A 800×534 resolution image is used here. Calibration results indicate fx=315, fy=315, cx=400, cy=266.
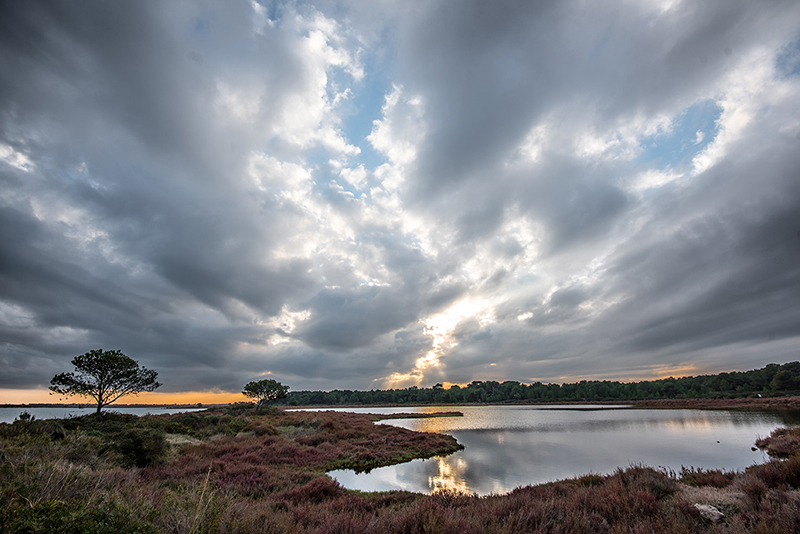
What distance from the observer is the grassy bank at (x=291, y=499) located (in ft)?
18.6

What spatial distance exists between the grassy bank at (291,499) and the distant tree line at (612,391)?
121m

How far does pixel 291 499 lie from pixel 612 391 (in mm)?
174969

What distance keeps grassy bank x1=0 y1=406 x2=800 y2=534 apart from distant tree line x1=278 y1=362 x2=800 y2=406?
396 feet

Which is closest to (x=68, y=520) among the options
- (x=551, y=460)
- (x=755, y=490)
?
(x=755, y=490)

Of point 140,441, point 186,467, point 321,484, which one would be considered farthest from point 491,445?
point 140,441

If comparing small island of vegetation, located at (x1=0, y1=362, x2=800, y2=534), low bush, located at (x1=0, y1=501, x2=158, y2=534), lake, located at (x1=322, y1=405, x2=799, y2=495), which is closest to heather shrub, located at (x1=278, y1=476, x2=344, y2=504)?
small island of vegetation, located at (x1=0, y1=362, x2=800, y2=534)

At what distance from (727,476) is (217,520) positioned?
19489 millimetres

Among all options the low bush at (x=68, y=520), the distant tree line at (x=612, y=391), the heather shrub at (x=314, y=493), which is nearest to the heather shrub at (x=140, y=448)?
the heather shrub at (x=314, y=493)

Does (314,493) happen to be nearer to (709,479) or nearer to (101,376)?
(709,479)

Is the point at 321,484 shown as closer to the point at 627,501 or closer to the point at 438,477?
the point at 438,477

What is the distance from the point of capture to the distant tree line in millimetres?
100938

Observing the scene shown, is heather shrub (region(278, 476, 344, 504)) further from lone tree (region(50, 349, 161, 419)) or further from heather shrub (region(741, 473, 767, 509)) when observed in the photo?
lone tree (region(50, 349, 161, 419))

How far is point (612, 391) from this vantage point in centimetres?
14550

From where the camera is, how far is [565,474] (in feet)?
57.2
